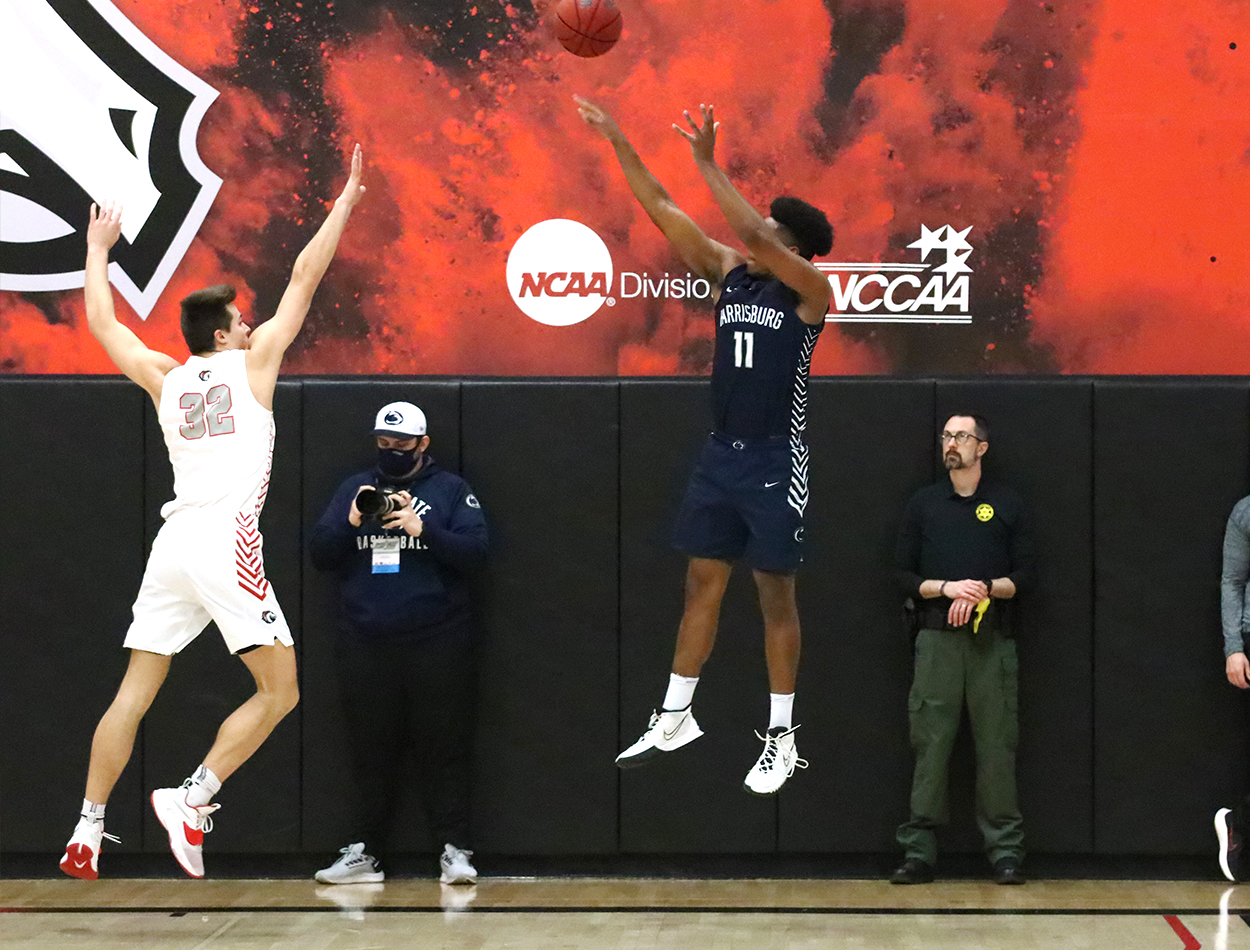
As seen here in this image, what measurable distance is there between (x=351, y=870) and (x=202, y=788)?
211cm

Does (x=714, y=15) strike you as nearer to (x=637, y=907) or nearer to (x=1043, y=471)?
(x=1043, y=471)

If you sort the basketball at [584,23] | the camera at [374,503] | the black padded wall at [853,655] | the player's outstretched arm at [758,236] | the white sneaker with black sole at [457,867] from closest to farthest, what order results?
the player's outstretched arm at [758,236] → the basketball at [584,23] → the camera at [374,503] → the white sneaker with black sole at [457,867] → the black padded wall at [853,655]

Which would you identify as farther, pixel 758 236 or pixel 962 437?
pixel 962 437

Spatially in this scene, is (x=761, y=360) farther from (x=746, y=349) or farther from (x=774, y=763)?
(x=774, y=763)

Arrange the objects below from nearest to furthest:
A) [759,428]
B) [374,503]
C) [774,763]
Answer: [759,428], [774,763], [374,503]

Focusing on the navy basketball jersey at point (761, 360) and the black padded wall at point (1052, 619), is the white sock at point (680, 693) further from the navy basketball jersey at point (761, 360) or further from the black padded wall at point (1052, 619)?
the black padded wall at point (1052, 619)

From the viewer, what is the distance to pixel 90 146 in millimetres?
8148

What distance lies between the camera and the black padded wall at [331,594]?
25.8 ft

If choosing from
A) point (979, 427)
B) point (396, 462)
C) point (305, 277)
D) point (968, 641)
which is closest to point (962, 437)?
point (979, 427)

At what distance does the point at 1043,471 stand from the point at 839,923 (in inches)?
92.4

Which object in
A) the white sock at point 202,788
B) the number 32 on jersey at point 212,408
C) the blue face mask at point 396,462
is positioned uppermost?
the number 32 on jersey at point 212,408

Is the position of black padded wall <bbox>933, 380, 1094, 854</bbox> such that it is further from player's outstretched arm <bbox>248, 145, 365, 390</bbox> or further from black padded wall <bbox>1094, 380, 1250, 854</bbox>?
player's outstretched arm <bbox>248, 145, 365, 390</bbox>

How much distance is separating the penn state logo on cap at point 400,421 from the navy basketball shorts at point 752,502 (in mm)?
1890

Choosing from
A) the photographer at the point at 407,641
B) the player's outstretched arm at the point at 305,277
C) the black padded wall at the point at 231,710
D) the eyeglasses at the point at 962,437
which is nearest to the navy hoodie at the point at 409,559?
the photographer at the point at 407,641
